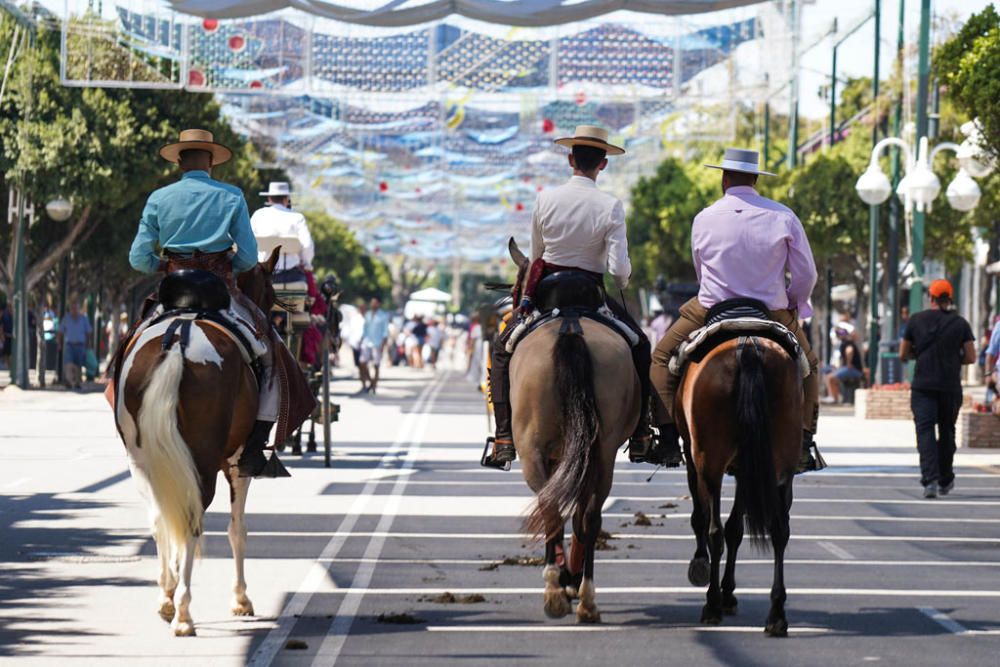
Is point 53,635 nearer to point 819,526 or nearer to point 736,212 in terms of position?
point 736,212

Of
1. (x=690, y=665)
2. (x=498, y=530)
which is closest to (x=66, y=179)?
(x=498, y=530)

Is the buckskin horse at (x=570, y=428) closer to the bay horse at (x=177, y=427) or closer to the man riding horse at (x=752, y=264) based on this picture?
the man riding horse at (x=752, y=264)

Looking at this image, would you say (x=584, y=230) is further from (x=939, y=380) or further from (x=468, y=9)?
(x=468, y=9)

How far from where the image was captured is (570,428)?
9914mm

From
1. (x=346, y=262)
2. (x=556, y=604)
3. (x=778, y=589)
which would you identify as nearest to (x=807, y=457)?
(x=778, y=589)

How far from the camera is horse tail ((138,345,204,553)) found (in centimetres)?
938

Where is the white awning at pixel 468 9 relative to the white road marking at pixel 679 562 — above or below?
above

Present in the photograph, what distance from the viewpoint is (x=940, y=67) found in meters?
22.7

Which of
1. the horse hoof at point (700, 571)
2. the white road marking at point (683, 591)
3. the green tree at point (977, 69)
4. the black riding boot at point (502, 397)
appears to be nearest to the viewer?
the horse hoof at point (700, 571)

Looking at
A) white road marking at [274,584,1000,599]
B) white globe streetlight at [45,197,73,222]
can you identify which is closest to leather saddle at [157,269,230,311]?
white road marking at [274,584,1000,599]

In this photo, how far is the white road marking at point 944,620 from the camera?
9.74m

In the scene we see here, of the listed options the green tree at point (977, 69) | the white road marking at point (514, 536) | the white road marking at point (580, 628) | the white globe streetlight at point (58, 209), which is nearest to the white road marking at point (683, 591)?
the white road marking at point (580, 628)

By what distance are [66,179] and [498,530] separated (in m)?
26.1

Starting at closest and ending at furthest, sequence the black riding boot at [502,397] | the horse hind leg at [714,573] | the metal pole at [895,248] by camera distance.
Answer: the horse hind leg at [714,573] → the black riding boot at [502,397] → the metal pole at [895,248]
